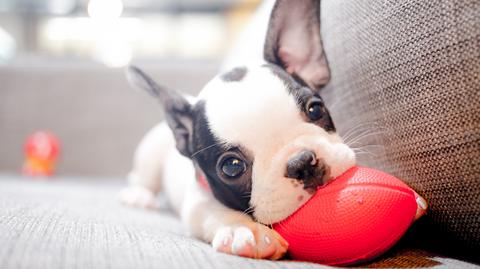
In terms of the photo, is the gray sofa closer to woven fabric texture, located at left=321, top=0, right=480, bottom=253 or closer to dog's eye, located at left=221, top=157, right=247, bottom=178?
woven fabric texture, located at left=321, top=0, right=480, bottom=253

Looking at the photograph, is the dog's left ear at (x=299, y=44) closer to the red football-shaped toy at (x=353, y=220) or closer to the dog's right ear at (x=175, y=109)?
the dog's right ear at (x=175, y=109)

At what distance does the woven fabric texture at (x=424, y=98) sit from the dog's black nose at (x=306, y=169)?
7.1 inches

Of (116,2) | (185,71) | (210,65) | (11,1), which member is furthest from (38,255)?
(11,1)

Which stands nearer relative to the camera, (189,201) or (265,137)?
(265,137)

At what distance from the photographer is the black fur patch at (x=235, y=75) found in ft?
3.50

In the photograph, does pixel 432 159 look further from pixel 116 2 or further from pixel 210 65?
pixel 116 2

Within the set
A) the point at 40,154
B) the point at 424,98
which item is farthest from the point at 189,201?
the point at 40,154

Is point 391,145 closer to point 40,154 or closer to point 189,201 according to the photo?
point 189,201

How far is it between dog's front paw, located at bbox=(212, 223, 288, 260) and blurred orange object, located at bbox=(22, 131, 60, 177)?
1588 mm

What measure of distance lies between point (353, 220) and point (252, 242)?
0.17 metres

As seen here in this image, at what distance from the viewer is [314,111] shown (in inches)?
40.4

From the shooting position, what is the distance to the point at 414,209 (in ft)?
2.91

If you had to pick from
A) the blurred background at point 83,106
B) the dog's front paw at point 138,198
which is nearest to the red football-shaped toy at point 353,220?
the dog's front paw at point 138,198

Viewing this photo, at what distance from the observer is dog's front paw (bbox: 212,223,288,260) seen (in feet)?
2.84
